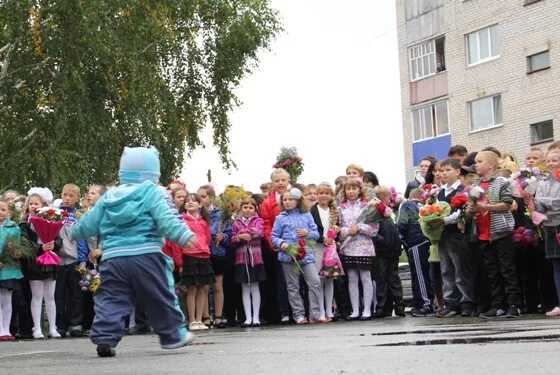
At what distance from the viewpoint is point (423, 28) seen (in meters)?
58.0

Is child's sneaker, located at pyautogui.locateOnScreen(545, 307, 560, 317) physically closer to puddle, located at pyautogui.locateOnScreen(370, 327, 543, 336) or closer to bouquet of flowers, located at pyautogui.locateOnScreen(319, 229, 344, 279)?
puddle, located at pyautogui.locateOnScreen(370, 327, 543, 336)

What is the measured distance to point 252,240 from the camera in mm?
18781

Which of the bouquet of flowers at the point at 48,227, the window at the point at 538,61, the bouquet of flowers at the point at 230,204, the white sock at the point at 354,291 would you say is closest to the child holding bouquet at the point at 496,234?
the white sock at the point at 354,291

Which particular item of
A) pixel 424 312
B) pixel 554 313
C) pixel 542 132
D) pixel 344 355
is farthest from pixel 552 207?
pixel 542 132

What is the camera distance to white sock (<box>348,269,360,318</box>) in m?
18.4

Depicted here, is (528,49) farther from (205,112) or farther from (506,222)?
(506,222)

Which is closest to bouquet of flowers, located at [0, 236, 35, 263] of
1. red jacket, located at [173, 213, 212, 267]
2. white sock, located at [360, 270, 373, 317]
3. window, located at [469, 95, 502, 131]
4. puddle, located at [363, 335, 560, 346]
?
red jacket, located at [173, 213, 212, 267]

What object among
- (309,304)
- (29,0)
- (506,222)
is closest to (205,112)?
(29,0)

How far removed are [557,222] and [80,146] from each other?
20.9 m

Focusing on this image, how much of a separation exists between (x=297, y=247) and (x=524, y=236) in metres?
3.43

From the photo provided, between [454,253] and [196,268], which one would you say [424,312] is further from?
[196,268]

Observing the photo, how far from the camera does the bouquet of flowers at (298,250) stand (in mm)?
18156

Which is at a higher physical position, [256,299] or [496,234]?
[496,234]

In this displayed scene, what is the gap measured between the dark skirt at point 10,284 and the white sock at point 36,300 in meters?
0.20
